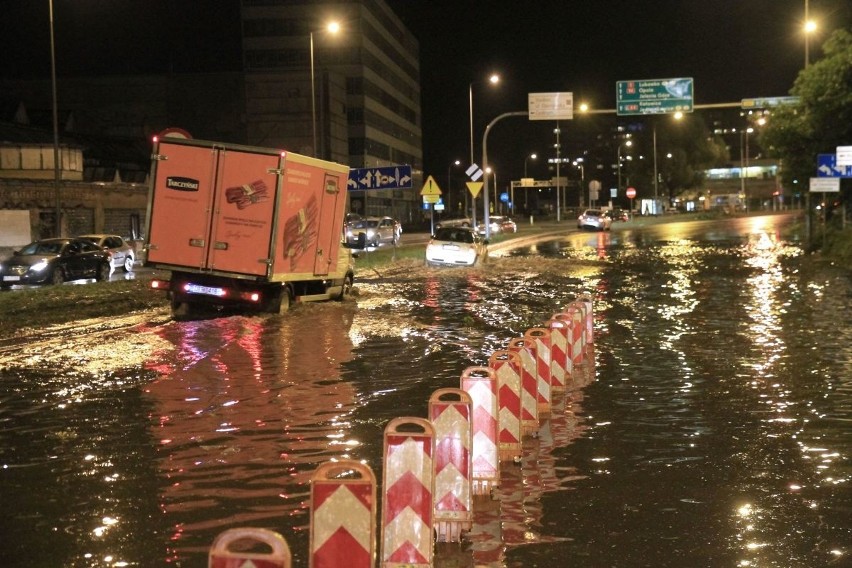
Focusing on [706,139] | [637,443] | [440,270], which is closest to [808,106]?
[440,270]

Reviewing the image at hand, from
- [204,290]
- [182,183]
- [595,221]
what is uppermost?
[182,183]

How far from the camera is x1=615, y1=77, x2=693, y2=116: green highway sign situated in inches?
1806

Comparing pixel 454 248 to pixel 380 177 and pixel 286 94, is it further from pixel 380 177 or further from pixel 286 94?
pixel 286 94

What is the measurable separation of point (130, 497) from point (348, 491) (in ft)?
10.5

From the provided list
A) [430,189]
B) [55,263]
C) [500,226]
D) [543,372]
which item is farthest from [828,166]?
[500,226]

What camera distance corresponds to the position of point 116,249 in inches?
1292

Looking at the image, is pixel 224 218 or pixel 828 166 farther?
pixel 828 166

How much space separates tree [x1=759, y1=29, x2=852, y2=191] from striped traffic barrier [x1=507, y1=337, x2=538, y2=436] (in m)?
30.2

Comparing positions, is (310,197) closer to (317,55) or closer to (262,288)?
(262,288)

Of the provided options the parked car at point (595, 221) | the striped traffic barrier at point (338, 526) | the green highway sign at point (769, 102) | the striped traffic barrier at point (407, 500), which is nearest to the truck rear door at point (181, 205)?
the striped traffic barrier at point (407, 500)

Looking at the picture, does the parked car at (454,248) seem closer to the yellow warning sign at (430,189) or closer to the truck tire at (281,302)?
the yellow warning sign at (430,189)

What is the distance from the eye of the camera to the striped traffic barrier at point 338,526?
491 centimetres

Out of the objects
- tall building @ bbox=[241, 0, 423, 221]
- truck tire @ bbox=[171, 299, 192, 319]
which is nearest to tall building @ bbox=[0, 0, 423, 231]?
tall building @ bbox=[241, 0, 423, 221]

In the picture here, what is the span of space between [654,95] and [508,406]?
132 ft
